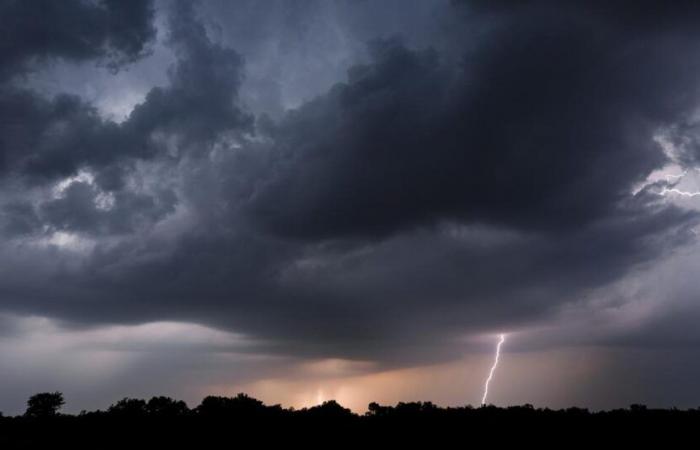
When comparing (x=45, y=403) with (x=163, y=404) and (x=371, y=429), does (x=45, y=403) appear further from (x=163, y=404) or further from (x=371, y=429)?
(x=371, y=429)

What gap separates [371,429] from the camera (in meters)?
86.8

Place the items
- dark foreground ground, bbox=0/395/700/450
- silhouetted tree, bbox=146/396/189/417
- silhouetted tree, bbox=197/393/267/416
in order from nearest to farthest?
dark foreground ground, bbox=0/395/700/450 → silhouetted tree, bbox=197/393/267/416 → silhouetted tree, bbox=146/396/189/417

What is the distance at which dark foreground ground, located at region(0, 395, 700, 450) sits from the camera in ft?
245

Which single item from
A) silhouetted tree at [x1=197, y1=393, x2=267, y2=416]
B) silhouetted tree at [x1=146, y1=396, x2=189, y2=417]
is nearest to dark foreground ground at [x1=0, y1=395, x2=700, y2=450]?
silhouetted tree at [x1=197, y1=393, x2=267, y2=416]

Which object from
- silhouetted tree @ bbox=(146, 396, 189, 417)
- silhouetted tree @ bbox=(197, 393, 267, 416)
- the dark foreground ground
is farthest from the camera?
silhouetted tree @ bbox=(146, 396, 189, 417)

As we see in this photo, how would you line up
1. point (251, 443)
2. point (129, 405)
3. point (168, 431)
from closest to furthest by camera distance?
point (251, 443), point (168, 431), point (129, 405)

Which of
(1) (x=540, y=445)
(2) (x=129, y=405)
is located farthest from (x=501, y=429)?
(2) (x=129, y=405)

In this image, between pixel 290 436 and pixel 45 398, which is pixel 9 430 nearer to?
pixel 290 436

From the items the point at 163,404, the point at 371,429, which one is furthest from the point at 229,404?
the point at 371,429

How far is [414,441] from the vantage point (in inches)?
3145

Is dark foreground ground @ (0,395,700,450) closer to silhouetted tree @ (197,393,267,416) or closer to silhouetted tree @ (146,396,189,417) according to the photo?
silhouetted tree @ (197,393,267,416)

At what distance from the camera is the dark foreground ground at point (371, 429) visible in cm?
7462

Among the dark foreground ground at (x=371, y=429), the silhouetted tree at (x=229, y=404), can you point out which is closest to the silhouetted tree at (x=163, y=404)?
the silhouetted tree at (x=229, y=404)

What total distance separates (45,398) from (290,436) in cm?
10573
